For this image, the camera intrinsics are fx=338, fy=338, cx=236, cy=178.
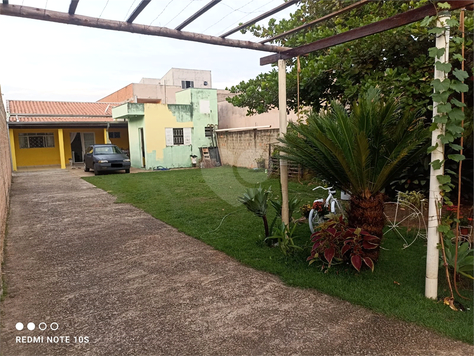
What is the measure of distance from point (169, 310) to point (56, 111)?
910 inches

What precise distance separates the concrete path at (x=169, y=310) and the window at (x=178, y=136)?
14126 mm

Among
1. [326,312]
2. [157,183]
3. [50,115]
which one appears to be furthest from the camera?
[50,115]

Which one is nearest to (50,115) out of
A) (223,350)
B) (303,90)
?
(303,90)

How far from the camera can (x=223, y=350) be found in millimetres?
2588

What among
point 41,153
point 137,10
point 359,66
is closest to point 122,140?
point 41,153

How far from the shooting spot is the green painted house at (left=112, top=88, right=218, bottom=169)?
1858 cm

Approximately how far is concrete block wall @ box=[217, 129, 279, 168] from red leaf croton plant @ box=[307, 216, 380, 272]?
10.6 meters

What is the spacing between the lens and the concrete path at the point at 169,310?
263cm

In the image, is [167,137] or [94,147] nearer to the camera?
[94,147]

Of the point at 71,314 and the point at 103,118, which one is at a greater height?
the point at 103,118

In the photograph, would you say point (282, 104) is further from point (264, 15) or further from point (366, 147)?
point (366, 147)

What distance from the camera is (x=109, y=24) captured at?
3504 millimetres

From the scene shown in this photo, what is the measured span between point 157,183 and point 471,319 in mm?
10950

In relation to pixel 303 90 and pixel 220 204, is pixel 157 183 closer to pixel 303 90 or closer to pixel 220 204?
pixel 220 204
